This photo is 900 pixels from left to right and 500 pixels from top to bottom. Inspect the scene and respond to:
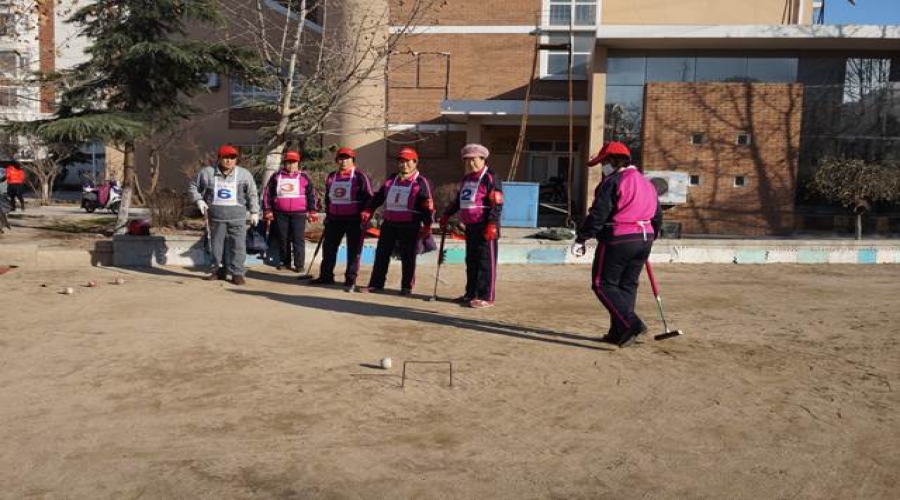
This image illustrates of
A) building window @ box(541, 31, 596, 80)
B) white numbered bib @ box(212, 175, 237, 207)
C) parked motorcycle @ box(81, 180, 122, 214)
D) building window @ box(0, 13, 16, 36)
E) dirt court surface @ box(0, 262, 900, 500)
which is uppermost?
building window @ box(541, 31, 596, 80)

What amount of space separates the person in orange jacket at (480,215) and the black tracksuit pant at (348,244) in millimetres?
1653

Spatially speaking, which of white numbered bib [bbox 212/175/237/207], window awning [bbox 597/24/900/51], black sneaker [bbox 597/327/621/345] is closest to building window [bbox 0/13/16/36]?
white numbered bib [bbox 212/175/237/207]

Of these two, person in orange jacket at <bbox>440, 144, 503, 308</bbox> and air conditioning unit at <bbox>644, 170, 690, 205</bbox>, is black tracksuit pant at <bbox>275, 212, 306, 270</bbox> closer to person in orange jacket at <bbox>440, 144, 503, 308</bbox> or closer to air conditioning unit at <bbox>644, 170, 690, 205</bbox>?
person in orange jacket at <bbox>440, 144, 503, 308</bbox>

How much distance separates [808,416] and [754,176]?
14807mm

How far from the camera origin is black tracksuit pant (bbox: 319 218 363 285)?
30.4ft

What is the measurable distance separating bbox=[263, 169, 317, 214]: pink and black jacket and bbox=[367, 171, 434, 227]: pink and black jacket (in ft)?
5.93

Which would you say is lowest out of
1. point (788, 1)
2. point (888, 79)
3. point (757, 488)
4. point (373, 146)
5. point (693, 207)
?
point (757, 488)

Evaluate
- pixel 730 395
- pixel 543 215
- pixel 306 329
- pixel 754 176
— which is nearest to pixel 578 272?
pixel 306 329

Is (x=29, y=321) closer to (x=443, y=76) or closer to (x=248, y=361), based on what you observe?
(x=248, y=361)

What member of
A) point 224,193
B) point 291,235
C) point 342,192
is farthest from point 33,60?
point 342,192

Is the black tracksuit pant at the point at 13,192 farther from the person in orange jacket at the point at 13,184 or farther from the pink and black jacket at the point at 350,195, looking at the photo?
the pink and black jacket at the point at 350,195

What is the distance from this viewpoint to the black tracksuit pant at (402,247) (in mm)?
8875

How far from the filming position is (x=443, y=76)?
26.0 m

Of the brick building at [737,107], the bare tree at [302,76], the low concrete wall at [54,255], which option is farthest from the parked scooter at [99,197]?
the low concrete wall at [54,255]
